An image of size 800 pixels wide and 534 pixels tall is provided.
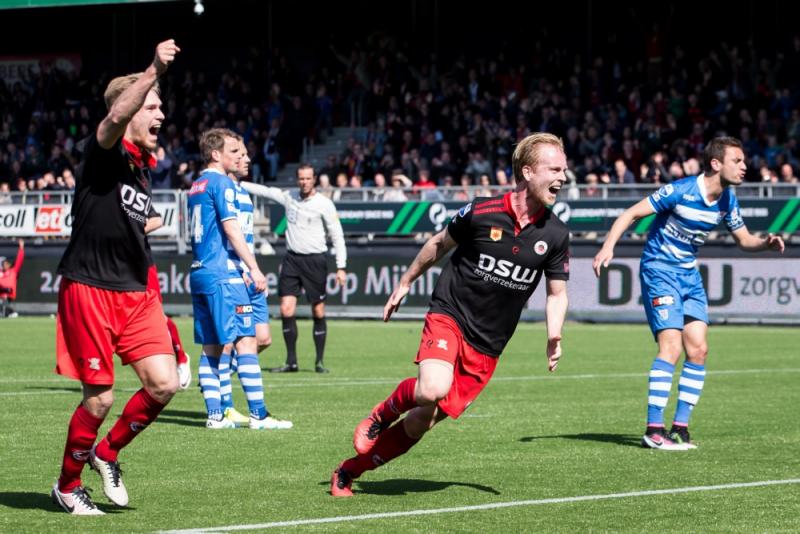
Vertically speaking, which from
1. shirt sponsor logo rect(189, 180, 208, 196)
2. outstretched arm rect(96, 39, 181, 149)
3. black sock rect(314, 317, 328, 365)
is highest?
outstretched arm rect(96, 39, 181, 149)

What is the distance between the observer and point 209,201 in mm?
11344

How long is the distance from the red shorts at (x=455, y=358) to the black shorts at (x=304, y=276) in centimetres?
973

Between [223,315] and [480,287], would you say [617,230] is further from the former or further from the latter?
[223,315]

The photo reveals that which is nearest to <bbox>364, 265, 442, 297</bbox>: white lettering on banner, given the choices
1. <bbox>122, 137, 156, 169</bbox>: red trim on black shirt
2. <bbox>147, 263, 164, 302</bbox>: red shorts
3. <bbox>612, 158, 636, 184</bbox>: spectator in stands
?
<bbox>612, 158, 636, 184</bbox>: spectator in stands

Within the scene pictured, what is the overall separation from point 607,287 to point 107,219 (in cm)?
1953

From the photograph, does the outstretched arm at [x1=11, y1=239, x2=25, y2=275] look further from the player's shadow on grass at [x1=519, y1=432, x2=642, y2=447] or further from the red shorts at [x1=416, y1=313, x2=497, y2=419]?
the red shorts at [x1=416, y1=313, x2=497, y2=419]

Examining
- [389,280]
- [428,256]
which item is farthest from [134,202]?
[389,280]

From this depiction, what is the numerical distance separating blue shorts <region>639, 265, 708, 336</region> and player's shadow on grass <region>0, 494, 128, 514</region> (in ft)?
15.0

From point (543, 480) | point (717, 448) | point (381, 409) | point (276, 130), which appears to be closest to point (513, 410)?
point (717, 448)

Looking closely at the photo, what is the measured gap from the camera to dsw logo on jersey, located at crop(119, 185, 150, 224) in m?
7.36

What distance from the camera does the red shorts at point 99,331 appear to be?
7.33 m

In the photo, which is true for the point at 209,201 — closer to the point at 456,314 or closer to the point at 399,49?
the point at 456,314

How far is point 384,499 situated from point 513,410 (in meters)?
5.14

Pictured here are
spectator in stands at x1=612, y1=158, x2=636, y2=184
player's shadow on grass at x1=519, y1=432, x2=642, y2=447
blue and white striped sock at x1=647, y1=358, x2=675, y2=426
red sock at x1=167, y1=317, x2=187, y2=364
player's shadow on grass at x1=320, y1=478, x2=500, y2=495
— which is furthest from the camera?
spectator in stands at x1=612, y1=158, x2=636, y2=184
